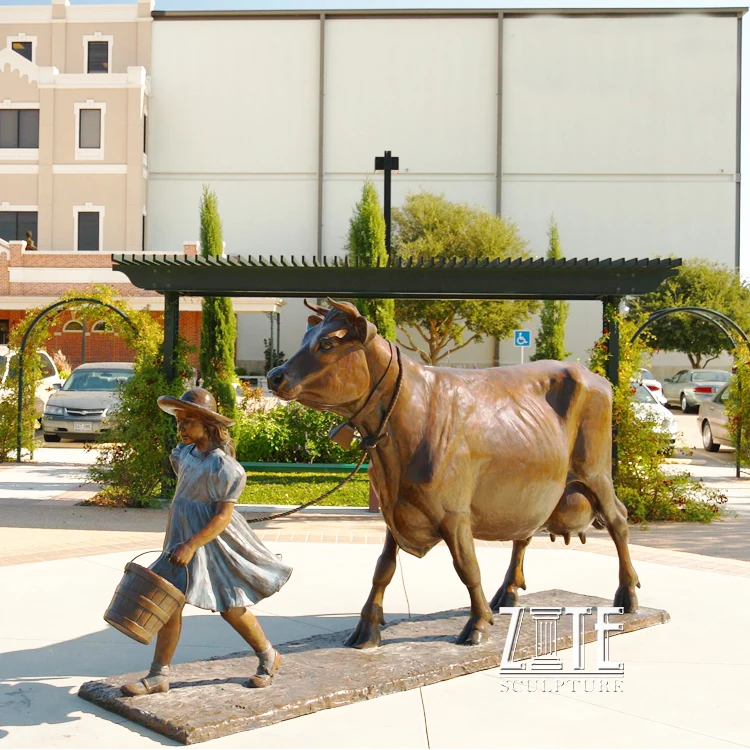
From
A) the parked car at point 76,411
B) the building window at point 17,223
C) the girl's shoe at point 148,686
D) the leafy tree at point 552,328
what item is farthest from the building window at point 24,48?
the girl's shoe at point 148,686

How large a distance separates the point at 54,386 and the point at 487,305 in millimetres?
17556

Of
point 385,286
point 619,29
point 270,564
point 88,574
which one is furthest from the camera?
point 619,29

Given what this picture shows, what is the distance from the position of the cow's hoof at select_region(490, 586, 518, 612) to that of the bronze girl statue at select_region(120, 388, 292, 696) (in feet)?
6.19

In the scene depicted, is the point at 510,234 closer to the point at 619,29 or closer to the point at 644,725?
the point at 619,29

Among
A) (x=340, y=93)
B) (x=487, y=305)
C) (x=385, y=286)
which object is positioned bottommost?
(x=385, y=286)

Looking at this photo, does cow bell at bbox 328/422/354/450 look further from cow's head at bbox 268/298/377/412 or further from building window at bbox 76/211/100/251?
building window at bbox 76/211/100/251

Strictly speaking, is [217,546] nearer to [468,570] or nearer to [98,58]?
[468,570]

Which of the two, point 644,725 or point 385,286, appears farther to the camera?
point 385,286

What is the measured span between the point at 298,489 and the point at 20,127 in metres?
29.4

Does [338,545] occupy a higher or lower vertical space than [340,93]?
lower

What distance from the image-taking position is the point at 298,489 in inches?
484

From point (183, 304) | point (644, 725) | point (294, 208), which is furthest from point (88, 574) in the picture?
point (294, 208)

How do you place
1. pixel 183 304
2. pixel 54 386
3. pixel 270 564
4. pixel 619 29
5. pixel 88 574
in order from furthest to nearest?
pixel 619 29
pixel 183 304
pixel 54 386
pixel 88 574
pixel 270 564

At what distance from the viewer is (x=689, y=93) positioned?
37.8 metres
